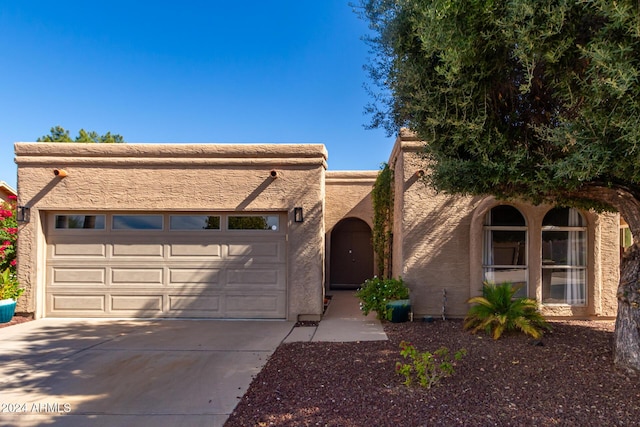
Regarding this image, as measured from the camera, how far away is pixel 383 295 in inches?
296

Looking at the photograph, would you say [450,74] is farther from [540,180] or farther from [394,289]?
[394,289]

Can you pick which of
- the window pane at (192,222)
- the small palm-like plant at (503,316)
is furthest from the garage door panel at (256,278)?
the small palm-like plant at (503,316)

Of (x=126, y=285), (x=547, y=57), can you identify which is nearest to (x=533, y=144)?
(x=547, y=57)

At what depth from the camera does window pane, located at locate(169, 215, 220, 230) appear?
8031 millimetres

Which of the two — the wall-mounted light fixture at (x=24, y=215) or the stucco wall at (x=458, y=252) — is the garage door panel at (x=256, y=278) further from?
the wall-mounted light fixture at (x=24, y=215)

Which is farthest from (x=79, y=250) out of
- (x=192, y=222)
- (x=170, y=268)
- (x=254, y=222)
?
(x=254, y=222)

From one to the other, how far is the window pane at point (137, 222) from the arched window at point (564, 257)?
27.0ft

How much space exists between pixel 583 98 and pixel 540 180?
94 centimetres

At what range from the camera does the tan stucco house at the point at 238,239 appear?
25.1ft

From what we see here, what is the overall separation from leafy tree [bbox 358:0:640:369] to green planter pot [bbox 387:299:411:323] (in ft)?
9.65

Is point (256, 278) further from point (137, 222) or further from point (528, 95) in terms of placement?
point (528, 95)

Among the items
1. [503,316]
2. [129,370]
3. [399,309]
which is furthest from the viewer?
[399,309]

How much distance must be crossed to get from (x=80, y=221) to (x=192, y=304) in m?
3.10

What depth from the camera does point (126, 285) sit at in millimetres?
7965
